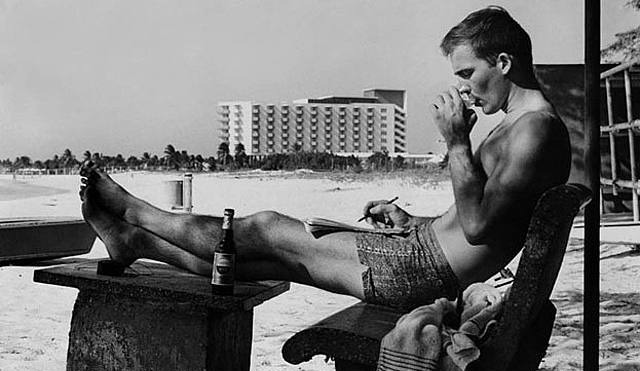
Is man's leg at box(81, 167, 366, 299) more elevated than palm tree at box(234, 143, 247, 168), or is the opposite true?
palm tree at box(234, 143, 247, 168)

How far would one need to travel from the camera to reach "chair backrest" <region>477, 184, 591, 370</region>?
58.2 inches

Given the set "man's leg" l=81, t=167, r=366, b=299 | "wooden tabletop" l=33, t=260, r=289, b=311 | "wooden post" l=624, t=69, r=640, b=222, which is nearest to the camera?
"wooden tabletop" l=33, t=260, r=289, b=311

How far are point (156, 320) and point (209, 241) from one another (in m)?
0.25

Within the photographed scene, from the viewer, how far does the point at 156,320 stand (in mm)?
1994

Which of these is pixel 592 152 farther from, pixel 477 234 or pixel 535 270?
pixel 535 270

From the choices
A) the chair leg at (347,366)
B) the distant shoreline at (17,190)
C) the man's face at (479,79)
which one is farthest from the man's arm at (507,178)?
the distant shoreline at (17,190)

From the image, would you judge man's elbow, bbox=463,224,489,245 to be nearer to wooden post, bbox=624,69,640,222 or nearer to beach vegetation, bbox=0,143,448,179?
beach vegetation, bbox=0,143,448,179

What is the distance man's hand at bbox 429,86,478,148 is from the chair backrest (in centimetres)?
32

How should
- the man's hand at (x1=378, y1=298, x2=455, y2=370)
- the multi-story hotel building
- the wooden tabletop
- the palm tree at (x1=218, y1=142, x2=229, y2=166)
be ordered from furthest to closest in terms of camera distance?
the palm tree at (x1=218, y1=142, x2=229, y2=166)
the multi-story hotel building
the wooden tabletop
the man's hand at (x1=378, y1=298, x2=455, y2=370)

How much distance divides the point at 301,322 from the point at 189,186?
69cm

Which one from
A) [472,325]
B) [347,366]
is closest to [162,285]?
[347,366]

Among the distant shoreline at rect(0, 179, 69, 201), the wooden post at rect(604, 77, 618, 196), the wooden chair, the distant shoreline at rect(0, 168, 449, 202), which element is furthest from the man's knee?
the wooden post at rect(604, 77, 618, 196)

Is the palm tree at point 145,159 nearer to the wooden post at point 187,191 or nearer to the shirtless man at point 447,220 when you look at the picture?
the wooden post at point 187,191

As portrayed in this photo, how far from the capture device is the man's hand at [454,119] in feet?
5.90
